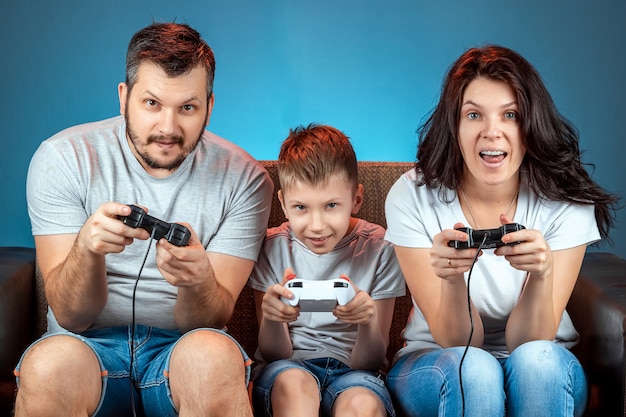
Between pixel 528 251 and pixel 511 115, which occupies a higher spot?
pixel 511 115

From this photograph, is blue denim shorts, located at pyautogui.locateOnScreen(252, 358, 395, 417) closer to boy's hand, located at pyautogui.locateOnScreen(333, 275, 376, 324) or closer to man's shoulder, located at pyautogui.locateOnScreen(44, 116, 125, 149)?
boy's hand, located at pyautogui.locateOnScreen(333, 275, 376, 324)

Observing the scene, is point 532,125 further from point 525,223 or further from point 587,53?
point 587,53

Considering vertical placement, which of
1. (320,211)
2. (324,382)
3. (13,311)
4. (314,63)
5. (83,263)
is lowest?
(324,382)

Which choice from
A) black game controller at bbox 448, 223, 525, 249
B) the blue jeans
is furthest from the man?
black game controller at bbox 448, 223, 525, 249

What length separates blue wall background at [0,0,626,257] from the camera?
2.97m

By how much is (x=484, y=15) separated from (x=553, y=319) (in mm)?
1489

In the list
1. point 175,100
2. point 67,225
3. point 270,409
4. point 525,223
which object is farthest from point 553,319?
point 67,225

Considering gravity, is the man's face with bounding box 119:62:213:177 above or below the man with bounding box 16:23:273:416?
above

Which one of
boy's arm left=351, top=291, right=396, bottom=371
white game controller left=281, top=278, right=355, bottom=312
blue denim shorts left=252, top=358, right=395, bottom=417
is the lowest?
blue denim shorts left=252, top=358, right=395, bottom=417

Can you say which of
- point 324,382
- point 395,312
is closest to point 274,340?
point 324,382

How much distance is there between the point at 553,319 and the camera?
5.79ft

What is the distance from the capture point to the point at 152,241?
74.6 inches

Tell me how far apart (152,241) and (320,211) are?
36 cm

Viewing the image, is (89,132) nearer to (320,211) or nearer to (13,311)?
(13,311)
